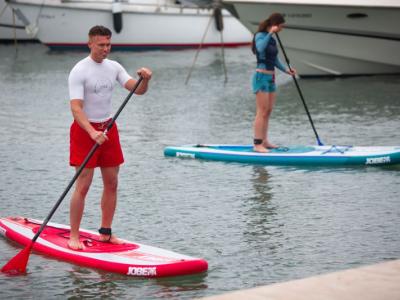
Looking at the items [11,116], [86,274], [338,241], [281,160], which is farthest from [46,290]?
[11,116]

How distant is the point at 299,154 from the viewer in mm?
12852

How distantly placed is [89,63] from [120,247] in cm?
142

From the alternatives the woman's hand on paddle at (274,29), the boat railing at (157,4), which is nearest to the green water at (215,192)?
the woman's hand on paddle at (274,29)

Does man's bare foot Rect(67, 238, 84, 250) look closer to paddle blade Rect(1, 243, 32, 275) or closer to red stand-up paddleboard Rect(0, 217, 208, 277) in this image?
red stand-up paddleboard Rect(0, 217, 208, 277)

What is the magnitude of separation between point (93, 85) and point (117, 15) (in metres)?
25.3

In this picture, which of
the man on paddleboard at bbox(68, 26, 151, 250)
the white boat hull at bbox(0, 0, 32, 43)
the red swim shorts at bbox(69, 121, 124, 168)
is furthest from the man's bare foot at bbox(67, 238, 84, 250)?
the white boat hull at bbox(0, 0, 32, 43)

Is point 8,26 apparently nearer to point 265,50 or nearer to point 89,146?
Result: point 265,50

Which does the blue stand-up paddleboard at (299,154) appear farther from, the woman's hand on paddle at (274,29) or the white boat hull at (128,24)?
the white boat hull at (128,24)

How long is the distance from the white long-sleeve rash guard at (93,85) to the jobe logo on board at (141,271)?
1.18m

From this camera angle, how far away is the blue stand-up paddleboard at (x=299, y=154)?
12.6 m

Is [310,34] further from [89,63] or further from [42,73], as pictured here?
[89,63]

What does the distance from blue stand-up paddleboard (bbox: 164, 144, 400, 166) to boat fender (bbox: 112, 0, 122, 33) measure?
2009 centimetres

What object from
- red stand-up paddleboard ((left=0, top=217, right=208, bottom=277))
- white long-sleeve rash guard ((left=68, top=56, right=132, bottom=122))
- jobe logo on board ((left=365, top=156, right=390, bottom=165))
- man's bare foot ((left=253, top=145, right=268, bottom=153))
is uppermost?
white long-sleeve rash guard ((left=68, top=56, right=132, bottom=122))

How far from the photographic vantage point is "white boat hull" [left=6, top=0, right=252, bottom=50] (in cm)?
3312
